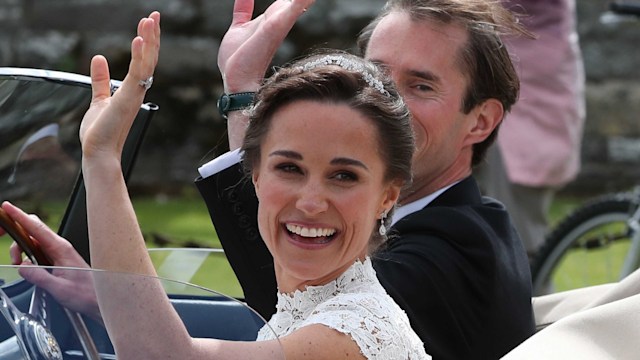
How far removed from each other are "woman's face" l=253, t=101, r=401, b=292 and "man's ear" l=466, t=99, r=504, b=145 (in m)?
0.78

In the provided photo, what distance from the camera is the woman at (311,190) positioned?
6.64 feet

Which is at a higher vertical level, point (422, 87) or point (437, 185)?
point (422, 87)

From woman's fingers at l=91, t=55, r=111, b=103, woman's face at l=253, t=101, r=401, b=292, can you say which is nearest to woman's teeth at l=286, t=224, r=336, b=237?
woman's face at l=253, t=101, r=401, b=292

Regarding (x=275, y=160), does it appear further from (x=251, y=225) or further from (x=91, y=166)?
(x=251, y=225)

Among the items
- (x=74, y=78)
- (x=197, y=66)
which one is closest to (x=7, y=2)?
(x=197, y=66)

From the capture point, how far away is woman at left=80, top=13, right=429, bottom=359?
2.03 m

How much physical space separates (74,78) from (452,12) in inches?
31.1

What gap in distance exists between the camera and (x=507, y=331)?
8.65ft

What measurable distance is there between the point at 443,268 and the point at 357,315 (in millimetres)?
542

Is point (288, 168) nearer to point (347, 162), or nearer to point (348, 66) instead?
point (347, 162)

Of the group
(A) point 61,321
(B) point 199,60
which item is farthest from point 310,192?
(B) point 199,60

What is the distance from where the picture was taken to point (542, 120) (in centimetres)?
569

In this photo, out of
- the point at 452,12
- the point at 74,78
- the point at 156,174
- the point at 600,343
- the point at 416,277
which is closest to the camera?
the point at 600,343

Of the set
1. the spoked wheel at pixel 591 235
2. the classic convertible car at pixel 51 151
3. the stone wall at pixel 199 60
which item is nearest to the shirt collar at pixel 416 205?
Result: the classic convertible car at pixel 51 151
